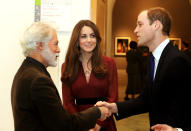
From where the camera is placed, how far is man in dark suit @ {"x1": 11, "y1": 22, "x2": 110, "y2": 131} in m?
1.75

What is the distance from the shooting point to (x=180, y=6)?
16062 millimetres

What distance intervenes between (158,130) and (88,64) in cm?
116

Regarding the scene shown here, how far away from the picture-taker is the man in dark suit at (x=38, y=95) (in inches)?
68.9

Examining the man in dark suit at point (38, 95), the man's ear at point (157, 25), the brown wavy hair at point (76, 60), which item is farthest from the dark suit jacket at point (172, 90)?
the brown wavy hair at point (76, 60)

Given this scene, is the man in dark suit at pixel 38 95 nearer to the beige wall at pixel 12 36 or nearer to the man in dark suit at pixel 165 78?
the man in dark suit at pixel 165 78

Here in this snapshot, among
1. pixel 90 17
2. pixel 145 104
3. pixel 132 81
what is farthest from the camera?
pixel 132 81

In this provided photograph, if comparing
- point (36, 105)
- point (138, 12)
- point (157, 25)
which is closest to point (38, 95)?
point (36, 105)

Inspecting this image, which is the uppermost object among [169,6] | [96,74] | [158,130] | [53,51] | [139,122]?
[169,6]

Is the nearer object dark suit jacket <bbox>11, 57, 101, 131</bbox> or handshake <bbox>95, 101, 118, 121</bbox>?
dark suit jacket <bbox>11, 57, 101, 131</bbox>

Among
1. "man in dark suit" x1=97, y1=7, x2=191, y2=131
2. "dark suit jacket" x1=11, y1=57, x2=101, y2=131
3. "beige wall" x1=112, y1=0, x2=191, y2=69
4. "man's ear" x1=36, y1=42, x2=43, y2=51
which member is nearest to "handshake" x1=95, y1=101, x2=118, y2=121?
"man in dark suit" x1=97, y1=7, x2=191, y2=131

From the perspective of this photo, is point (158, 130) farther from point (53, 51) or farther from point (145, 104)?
point (53, 51)

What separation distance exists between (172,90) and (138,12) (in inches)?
590

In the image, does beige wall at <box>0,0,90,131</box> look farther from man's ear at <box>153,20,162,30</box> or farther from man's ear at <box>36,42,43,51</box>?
man's ear at <box>36,42,43,51</box>

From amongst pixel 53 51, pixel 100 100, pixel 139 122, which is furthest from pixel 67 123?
pixel 139 122
